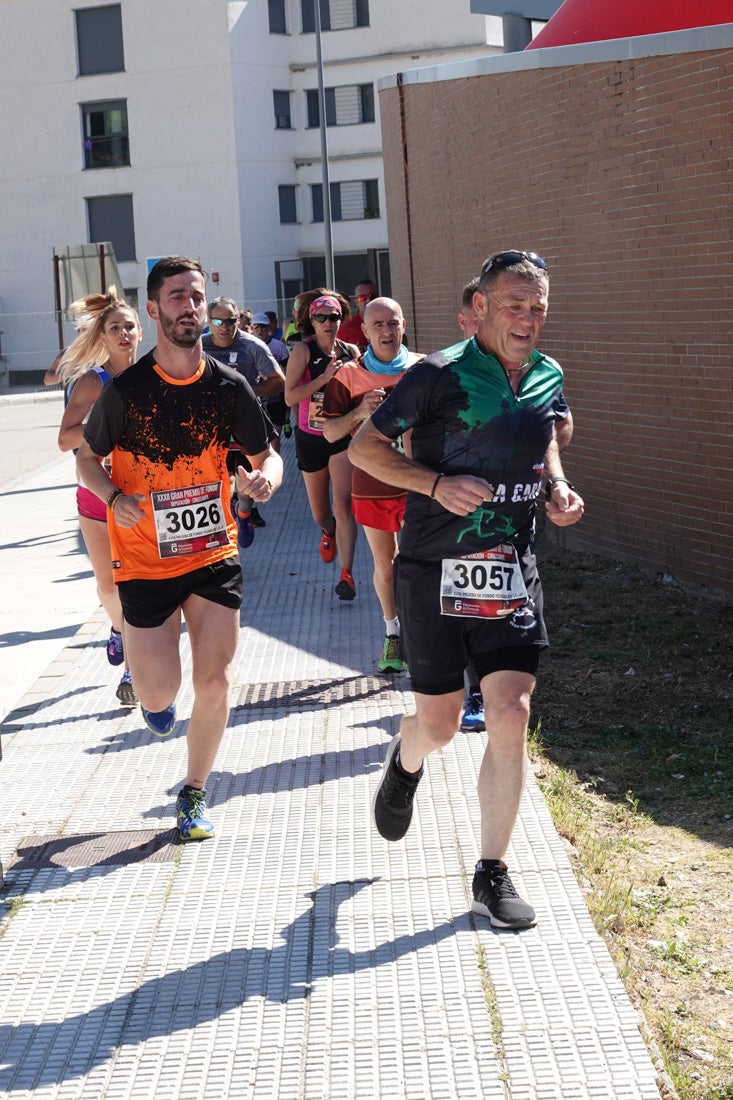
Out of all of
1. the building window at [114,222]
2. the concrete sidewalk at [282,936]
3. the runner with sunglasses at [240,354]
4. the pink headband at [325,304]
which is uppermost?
the building window at [114,222]

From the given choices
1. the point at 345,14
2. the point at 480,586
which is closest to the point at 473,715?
the point at 480,586

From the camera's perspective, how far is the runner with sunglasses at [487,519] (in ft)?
14.7

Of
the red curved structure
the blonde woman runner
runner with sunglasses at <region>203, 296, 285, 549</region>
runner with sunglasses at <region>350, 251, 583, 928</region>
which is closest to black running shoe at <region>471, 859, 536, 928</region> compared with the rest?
runner with sunglasses at <region>350, 251, 583, 928</region>

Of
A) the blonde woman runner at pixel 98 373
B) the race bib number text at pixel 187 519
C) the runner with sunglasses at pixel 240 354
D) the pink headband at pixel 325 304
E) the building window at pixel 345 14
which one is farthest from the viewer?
the building window at pixel 345 14

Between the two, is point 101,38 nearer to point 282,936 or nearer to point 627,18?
point 627,18

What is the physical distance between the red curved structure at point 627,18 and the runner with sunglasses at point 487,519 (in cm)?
→ 662

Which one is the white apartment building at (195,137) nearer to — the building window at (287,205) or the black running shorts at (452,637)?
the building window at (287,205)

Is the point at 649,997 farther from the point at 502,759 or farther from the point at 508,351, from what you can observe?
the point at 508,351

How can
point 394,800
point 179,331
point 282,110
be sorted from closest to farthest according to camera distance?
point 394,800, point 179,331, point 282,110

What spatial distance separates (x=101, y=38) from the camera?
48.1 meters

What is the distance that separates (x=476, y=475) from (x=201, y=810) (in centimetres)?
185

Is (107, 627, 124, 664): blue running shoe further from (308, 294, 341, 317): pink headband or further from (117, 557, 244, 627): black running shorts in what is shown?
(308, 294, 341, 317): pink headband

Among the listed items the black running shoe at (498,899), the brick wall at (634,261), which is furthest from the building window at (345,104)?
the black running shoe at (498,899)

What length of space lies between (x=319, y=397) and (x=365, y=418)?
267 centimetres
